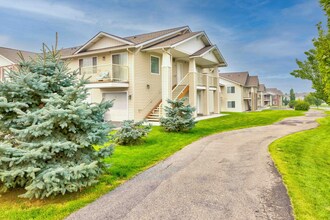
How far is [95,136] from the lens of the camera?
5.04 m

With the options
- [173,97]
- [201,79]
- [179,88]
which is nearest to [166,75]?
[173,97]

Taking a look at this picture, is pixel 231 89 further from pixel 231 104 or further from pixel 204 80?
Answer: pixel 204 80

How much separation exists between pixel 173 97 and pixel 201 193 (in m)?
14.9

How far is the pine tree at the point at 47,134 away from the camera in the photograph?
4.47 meters

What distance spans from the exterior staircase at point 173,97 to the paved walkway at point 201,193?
34.9ft

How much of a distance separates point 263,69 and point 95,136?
51621 mm

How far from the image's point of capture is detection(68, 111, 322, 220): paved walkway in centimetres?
421

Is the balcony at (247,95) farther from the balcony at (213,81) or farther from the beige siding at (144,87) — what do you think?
the beige siding at (144,87)

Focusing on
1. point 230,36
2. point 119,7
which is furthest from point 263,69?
point 119,7

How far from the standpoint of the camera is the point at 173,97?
19.7 meters

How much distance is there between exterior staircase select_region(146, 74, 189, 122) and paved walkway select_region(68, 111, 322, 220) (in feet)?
34.9

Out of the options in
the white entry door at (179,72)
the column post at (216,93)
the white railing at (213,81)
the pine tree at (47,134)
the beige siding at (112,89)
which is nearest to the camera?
the pine tree at (47,134)

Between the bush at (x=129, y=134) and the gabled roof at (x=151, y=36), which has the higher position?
the gabled roof at (x=151, y=36)

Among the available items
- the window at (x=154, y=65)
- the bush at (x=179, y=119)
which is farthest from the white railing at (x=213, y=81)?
the bush at (x=179, y=119)
